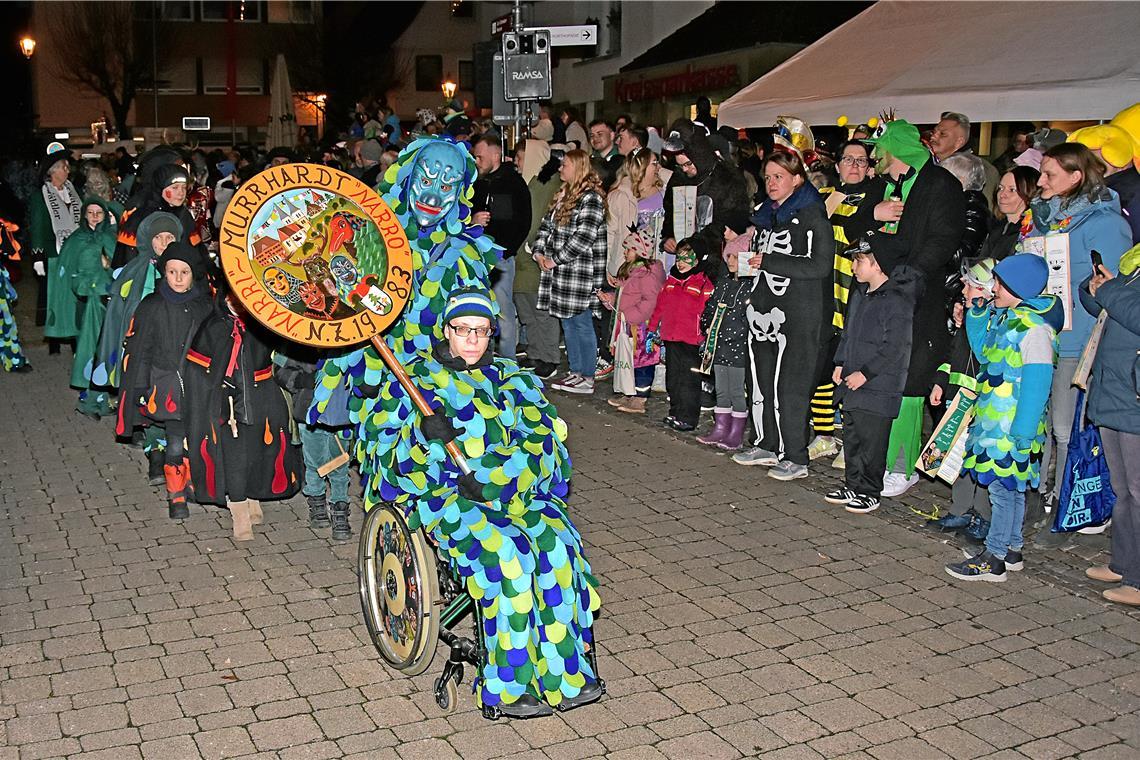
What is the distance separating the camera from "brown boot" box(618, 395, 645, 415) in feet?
34.1

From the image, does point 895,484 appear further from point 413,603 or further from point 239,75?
point 239,75

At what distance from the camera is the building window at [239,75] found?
186 ft

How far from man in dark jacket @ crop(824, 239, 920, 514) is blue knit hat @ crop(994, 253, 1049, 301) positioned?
3.84 ft

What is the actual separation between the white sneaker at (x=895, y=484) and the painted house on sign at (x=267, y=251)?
472cm

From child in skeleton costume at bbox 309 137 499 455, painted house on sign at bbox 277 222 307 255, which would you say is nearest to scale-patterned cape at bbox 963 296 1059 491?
child in skeleton costume at bbox 309 137 499 455

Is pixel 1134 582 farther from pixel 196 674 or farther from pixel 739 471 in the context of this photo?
pixel 196 674

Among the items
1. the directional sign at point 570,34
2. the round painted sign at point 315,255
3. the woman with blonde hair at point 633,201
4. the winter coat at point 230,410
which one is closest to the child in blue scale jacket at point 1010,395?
the round painted sign at point 315,255

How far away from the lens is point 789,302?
826 centimetres

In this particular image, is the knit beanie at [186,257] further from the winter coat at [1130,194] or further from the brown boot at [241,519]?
the winter coat at [1130,194]

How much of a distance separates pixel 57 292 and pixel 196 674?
8053 mm

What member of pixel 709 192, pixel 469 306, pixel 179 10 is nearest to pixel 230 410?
pixel 469 306

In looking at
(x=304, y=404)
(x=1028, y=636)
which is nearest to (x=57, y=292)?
(x=304, y=404)

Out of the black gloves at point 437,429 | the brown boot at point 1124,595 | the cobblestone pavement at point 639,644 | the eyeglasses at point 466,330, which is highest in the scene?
the eyeglasses at point 466,330

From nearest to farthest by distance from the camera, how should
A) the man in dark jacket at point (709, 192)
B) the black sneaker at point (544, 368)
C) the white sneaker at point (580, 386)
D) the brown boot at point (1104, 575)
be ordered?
the brown boot at point (1104, 575), the man in dark jacket at point (709, 192), the white sneaker at point (580, 386), the black sneaker at point (544, 368)
